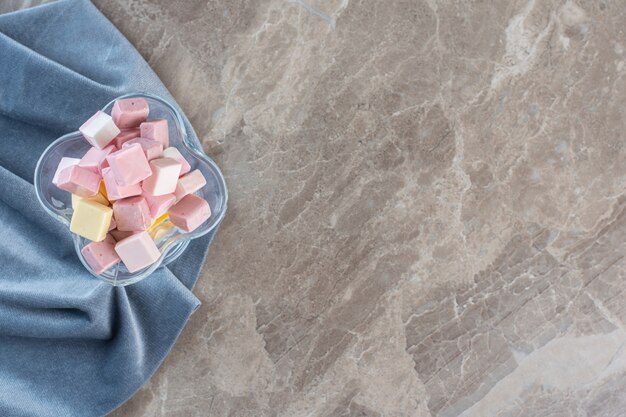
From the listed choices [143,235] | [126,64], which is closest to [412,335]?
[143,235]

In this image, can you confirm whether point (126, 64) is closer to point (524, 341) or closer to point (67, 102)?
point (67, 102)

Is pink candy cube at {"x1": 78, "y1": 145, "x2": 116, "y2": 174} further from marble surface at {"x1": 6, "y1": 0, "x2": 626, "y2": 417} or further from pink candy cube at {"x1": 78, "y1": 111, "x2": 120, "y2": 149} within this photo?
marble surface at {"x1": 6, "y1": 0, "x2": 626, "y2": 417}

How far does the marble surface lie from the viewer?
772 mm

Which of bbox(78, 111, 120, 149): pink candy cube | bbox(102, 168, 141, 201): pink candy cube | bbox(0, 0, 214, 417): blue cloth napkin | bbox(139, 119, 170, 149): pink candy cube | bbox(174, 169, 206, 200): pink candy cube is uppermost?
bbox(139, 119, 170, 149): pink candy cube

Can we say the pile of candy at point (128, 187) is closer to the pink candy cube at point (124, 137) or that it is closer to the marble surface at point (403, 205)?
the pink candy cube at point (124, 137)

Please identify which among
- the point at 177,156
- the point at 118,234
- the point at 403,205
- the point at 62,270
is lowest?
the point at 62,270

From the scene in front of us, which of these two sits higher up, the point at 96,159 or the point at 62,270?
the point at 96,159

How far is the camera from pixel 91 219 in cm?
62

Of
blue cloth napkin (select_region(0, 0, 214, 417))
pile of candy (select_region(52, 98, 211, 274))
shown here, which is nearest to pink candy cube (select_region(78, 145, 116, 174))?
pile of candy (select_region(52, 98, 211, 274))

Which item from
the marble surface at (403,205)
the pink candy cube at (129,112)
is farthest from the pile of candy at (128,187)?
the marble surface at (403,205)

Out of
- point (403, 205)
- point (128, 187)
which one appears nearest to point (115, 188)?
point (128, 187)

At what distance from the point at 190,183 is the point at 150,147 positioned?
0.06 meters

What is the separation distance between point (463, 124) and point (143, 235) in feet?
1.42

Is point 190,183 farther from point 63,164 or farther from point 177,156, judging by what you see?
point 63,164
